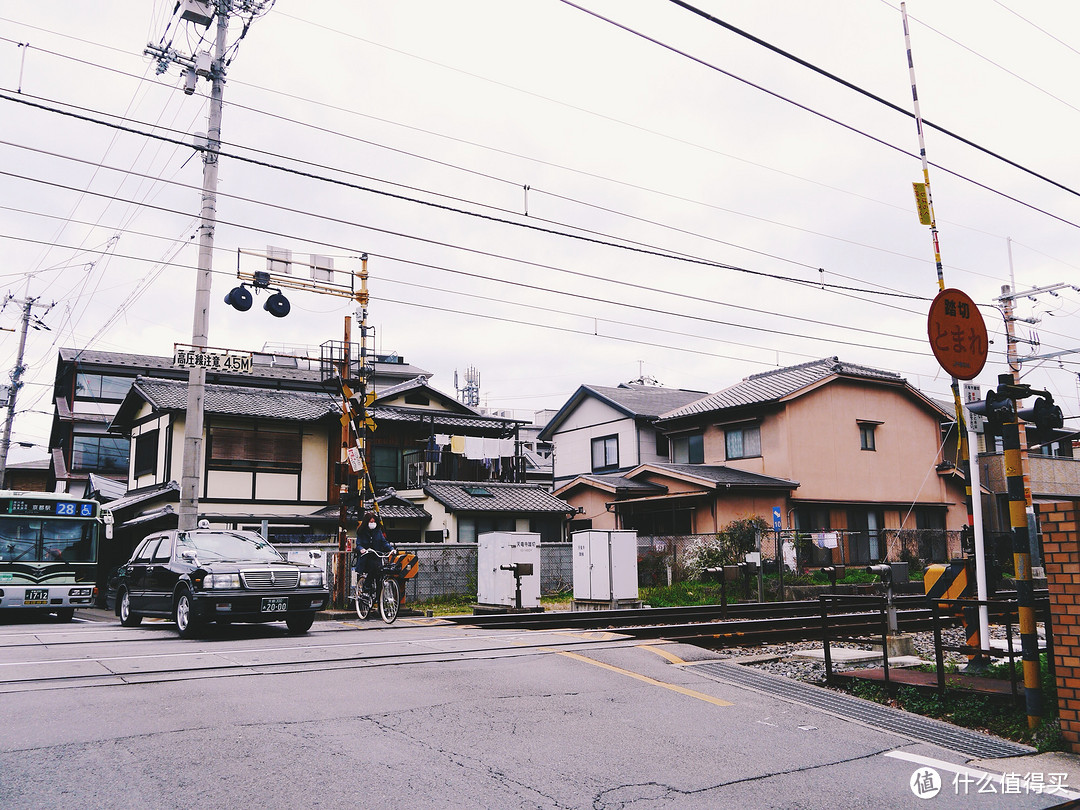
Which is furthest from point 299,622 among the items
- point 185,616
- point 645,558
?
point 645,558

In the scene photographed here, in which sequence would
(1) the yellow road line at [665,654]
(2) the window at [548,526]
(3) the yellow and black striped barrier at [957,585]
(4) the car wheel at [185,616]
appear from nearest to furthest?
(3) the yellow and black striped barrier at [957,585] < (1) the yellow road line at [665,654] < (4) the car wheel at [185,616] < (2) the window at [548,526]

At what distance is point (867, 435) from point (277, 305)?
23022 millimetres

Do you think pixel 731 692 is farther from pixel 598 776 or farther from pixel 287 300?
pixel 287 300

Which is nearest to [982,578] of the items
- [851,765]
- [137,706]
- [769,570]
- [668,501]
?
[851,765]

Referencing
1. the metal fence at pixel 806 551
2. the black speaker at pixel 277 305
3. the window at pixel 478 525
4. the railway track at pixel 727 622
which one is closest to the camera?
the railway track at pixel 727 622

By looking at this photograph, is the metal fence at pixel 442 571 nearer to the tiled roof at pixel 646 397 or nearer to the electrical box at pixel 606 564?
the electrical box at pixel 606 564

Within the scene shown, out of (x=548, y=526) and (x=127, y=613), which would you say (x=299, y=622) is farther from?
(x=548, y=526)

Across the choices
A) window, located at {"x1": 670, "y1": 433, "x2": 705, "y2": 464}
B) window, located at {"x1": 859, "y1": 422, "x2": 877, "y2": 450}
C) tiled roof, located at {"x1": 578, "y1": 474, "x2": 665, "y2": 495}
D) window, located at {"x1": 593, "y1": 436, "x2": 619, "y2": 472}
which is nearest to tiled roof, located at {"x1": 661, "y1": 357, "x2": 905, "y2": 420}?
window, located at {"x1": 670, "y1": 433, "x2": 705, "y2": 464}

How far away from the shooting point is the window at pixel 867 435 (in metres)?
31.3

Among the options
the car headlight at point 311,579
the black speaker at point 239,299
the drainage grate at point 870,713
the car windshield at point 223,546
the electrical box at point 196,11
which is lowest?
the drainage grate at point 870,713

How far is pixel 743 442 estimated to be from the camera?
30766 mm

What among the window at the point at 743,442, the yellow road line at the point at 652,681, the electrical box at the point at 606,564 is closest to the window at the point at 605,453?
the window at the point at 743,442

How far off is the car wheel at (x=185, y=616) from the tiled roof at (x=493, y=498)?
15.2 meters

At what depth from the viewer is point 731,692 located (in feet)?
26.7
